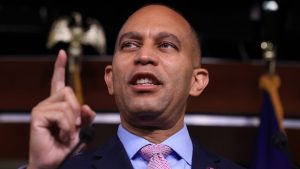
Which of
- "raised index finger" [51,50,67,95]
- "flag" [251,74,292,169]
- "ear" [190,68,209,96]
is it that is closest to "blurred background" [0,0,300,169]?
"flag" [251,74,292,169]

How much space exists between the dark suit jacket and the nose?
0.67 feet

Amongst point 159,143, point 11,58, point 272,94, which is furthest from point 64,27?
point 159,143

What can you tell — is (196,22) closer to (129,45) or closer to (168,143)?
(129,45)

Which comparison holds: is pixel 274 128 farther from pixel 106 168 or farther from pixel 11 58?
pixel 11 58

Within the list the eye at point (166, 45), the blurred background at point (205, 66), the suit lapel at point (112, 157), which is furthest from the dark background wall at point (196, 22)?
the suit lapel at point (112, 157)

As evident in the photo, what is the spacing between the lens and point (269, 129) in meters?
2.00

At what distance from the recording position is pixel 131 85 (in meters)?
1.28

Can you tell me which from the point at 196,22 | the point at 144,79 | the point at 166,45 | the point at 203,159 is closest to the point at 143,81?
the point at 144,79

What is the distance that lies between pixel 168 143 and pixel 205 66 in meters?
0.92

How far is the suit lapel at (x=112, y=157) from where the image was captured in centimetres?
123

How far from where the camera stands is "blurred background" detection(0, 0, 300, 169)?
219 centimetres

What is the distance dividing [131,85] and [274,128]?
86cm

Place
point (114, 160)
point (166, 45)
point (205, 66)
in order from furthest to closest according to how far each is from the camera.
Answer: point (205, 66) < point (166, 45) < point (114, 160)

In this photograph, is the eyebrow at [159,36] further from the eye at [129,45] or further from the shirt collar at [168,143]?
the shirt collar at [168,143]
